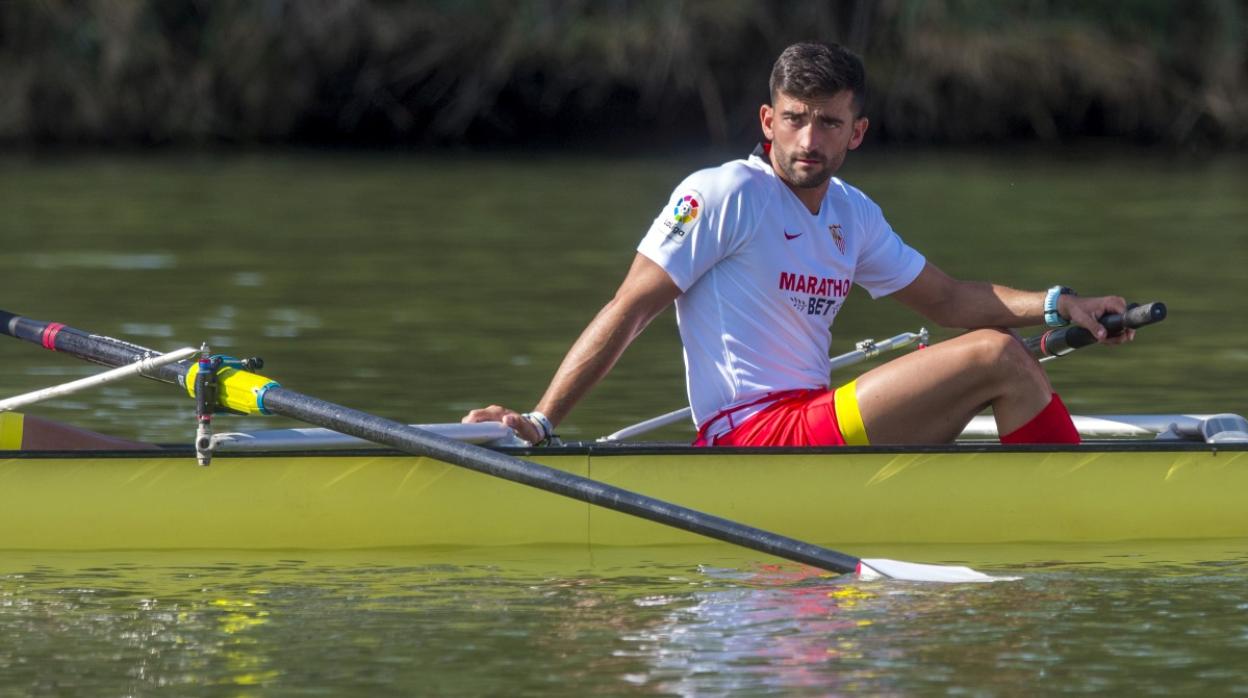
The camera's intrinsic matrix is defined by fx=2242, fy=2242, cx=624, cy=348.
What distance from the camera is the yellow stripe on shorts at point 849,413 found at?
6703 mm

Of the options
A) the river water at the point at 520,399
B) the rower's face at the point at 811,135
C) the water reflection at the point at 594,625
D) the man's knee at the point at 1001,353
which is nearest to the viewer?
the water reflection at the point at 594,625

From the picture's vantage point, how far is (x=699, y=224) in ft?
21.5

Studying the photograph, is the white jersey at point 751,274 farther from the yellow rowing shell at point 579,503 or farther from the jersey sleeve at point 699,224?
the yellow rowing shell at point 579,503

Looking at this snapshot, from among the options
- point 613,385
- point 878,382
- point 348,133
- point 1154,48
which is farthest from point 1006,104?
point 878,382

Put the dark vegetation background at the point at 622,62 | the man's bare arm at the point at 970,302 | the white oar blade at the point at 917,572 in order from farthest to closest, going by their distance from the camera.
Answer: the dark vegetation background at the point at 622,62, the man's bare arm at the point at 970,302, the white oar blade at the point at 917,572

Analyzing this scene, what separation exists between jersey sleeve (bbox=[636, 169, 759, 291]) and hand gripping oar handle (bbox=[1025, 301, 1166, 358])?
113cm

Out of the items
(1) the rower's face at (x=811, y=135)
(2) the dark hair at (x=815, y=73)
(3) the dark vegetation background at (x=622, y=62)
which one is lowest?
(1) the rower's face at (x=811, y=135)

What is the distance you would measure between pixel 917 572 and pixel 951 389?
0.56 metres

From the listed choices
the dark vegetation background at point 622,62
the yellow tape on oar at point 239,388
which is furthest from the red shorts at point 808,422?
the dark vegetation background at point 622,62

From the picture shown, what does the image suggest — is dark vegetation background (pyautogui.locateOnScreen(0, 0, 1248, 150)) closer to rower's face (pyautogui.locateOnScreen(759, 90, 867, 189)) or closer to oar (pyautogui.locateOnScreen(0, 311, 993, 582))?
rower's face (pyautogui.locateOnScreen(759, 90, 867, 189))

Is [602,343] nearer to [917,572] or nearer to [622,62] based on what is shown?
[917,572]

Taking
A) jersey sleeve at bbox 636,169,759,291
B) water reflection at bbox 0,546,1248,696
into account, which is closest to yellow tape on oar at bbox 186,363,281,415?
water reflection at bbox 0,546,1248,696

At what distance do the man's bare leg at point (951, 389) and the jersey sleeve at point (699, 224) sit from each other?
598mm

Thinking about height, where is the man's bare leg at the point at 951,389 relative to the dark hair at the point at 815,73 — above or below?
below
